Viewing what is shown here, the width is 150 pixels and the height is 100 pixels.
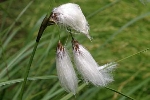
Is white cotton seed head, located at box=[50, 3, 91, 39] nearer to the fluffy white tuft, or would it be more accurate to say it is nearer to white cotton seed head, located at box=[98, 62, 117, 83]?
the fluffy white tuft

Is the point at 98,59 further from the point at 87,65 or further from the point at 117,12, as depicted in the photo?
the point at 87,65

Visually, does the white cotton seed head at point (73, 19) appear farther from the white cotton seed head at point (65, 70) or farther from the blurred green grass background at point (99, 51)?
the blurred green grass background at point (99, 51)

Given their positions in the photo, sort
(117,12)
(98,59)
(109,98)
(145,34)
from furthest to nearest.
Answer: (117,12), (145,34), (98,59), (109,98)

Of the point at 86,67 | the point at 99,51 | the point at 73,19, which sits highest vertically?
the point at 73,19

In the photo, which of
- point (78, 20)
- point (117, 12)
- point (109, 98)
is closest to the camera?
point (78, 20)

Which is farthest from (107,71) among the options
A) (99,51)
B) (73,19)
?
(99,51)

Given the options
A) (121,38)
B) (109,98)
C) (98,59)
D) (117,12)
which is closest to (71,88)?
(109,98)

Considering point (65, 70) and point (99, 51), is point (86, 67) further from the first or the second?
point (99, 51)

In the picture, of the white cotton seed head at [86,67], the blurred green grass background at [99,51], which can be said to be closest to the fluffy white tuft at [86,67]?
the white cotton seed head at [86,67]

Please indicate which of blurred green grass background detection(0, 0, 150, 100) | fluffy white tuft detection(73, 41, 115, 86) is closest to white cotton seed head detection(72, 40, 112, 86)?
fluffy white tuft detection(73, 41, 115, 86)
